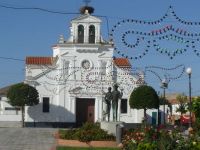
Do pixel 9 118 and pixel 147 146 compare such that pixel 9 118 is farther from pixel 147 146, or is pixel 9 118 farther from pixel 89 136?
pixel 147 146

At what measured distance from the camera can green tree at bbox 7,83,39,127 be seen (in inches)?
1988

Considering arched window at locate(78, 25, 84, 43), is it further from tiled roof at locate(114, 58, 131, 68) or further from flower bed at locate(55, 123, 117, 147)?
flower bed at locate(55, 123, 117, 147)

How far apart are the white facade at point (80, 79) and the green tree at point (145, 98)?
342cm

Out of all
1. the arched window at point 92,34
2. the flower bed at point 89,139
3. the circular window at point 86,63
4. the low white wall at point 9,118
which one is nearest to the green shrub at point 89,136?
the flower bed at point 89,139

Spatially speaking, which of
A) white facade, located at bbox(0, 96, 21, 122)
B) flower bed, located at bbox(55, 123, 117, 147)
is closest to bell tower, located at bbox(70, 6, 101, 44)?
A: white facade, located at bbox(0, 96, 21, 122)

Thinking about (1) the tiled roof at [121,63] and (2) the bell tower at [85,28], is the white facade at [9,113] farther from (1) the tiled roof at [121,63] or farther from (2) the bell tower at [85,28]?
(1) the tiled roof at [121,63]

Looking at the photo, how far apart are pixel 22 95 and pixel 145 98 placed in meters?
10.8

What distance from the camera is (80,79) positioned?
180ft

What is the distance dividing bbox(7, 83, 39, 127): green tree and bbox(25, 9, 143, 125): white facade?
2.98 metres

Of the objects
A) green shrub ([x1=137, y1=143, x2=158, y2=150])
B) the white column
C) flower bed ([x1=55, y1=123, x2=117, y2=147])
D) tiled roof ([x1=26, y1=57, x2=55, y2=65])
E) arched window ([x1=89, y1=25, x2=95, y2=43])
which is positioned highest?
arched window ([x1=89, y1=25, x2=95, y2=43])

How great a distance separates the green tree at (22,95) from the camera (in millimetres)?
50500

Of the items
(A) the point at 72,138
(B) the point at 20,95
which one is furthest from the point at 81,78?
(A) the point at 72,138

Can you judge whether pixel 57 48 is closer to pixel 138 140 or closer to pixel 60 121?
pixel 60 121

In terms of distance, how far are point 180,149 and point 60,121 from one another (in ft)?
132
